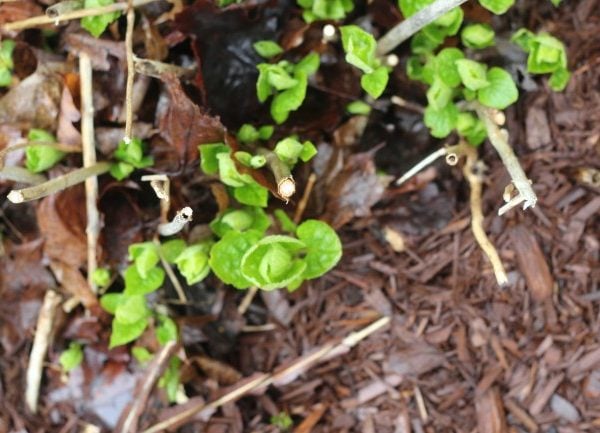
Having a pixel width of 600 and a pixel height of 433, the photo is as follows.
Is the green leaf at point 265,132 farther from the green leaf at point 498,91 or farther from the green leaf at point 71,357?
the green leaf at point 71,357

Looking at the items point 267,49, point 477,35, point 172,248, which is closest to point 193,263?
point 172,248

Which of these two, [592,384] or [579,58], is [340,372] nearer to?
[592,384]

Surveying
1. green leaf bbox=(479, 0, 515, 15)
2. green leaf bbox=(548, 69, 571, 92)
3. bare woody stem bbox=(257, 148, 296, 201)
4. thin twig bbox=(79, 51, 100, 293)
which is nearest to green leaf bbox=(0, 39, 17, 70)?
thin twig bbox=(79, 51, 100, 293)

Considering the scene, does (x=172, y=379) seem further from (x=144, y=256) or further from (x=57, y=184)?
(x=57, y=184)

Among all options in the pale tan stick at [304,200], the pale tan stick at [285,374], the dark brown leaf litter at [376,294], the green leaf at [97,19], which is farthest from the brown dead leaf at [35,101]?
the pale tan stick at [285,374]

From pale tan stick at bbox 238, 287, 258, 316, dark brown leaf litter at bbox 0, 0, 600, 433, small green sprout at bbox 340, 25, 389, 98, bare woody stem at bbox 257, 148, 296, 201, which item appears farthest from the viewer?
pale tan stick at bbox 238, 287, 258, 316

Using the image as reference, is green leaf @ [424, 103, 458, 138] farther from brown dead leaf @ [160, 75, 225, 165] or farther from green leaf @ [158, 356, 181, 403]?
green leaf @ [158, 356, 181, 403]
